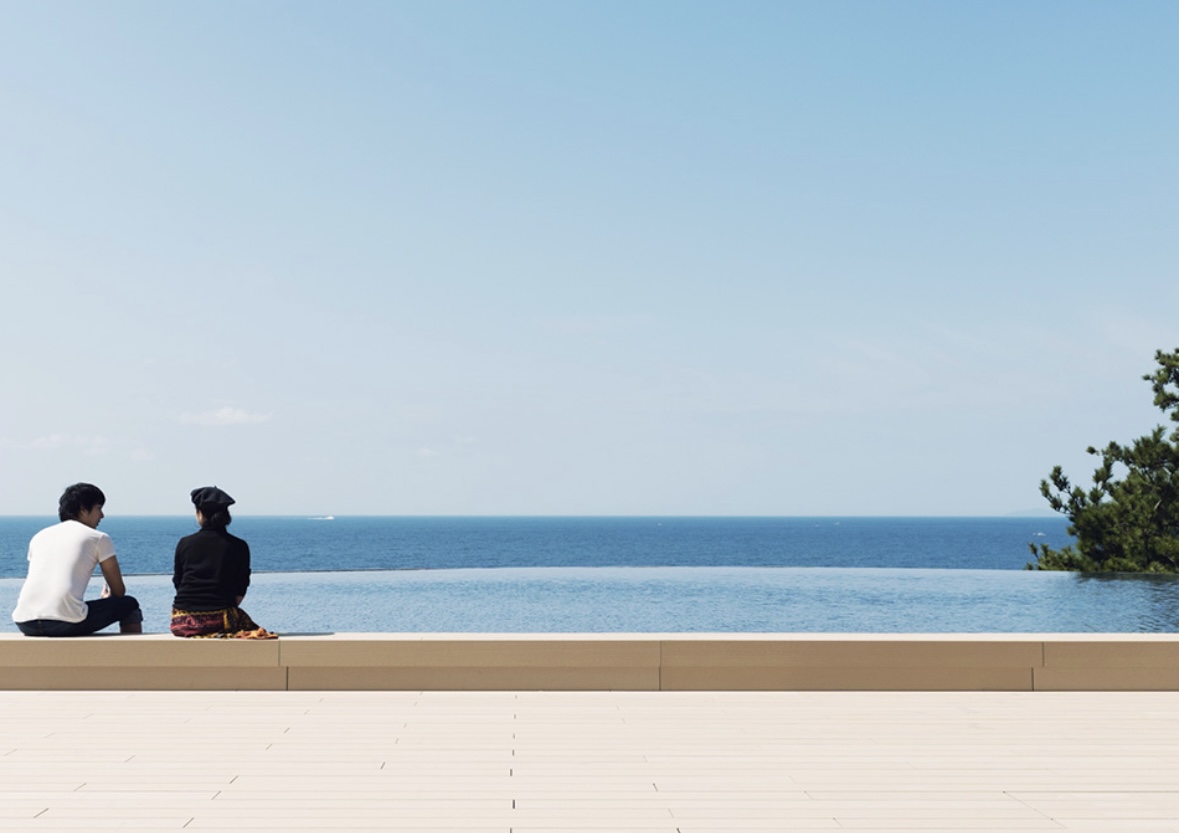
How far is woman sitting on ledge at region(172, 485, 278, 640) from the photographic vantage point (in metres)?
6.25

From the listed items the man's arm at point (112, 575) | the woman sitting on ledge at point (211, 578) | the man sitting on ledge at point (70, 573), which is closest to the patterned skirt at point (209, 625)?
the woman sitting on ledge at point (211, 578)

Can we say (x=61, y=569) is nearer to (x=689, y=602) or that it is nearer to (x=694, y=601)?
(x=689, y=602)

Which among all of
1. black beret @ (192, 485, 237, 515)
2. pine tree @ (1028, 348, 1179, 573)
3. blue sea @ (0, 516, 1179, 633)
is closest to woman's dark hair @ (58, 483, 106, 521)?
black beret @ (192, 485, 237, 515)

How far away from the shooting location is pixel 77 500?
245 inches

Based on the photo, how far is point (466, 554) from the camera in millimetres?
87188

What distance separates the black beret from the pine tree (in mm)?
25986

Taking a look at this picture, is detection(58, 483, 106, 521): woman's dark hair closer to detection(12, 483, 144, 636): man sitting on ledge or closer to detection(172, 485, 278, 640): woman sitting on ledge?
detection(12, 483, 144, 636): man sitting on ledge

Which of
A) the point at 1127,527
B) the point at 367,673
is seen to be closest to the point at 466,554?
the point at 1127,527

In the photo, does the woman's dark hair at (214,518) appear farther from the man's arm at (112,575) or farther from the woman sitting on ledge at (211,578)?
the man's arm at (112,575)
